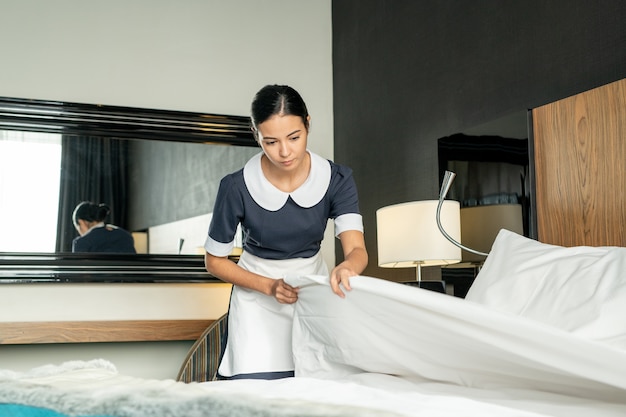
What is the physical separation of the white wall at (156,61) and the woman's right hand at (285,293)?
204 centimetres

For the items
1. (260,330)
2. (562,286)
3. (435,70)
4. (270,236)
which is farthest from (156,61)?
(562,286)

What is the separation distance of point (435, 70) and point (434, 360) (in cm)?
213

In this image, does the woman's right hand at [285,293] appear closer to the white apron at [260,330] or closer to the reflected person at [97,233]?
the white apron at [260,330]

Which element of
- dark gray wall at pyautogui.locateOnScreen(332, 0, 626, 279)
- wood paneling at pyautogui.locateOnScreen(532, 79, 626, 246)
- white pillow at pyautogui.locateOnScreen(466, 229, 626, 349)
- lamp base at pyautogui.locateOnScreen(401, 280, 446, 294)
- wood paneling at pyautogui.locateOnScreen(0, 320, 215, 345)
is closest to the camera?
white pillow at pyautogui.locateOnScreen(466, 229, 626, 349)

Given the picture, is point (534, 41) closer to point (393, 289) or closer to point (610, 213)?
point (610, 213)

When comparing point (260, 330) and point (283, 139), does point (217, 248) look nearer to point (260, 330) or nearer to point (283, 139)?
point (260, 330)

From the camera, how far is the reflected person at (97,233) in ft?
12.8

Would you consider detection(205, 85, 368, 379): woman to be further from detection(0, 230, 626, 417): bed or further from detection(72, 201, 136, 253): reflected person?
detection(72, 201, 136, 253): reflected person

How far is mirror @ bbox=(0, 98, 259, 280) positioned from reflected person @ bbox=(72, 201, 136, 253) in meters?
0.04

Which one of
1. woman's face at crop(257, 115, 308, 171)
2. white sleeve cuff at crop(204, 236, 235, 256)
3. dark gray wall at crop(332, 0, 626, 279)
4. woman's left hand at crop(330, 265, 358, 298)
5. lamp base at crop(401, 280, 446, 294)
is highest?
dark gray wall at crop(332, 0, 626, 279)

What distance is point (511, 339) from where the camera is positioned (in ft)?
4.29

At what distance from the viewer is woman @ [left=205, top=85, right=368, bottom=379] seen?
2154mm

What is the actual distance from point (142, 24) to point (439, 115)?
79.3 inches

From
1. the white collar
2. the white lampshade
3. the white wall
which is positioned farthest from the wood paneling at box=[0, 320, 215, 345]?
the white collar
